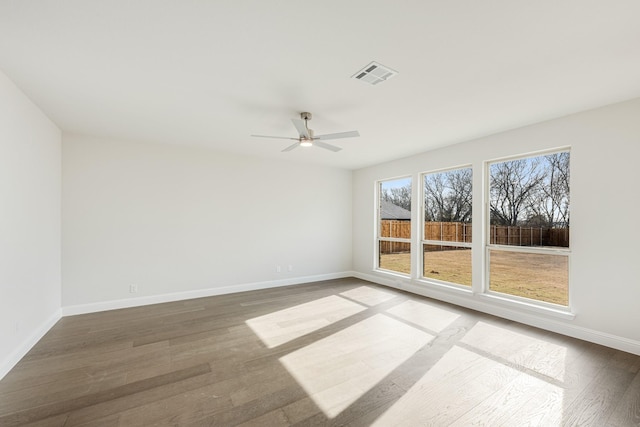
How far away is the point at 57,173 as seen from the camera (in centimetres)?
375

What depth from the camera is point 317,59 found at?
2.16m

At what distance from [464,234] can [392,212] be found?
5.51 ft

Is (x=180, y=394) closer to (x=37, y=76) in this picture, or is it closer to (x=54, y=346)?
(x=54, y=346)

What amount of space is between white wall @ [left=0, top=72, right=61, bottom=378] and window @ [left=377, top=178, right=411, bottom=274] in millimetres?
5446

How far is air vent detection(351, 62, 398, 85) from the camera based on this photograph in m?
2.25

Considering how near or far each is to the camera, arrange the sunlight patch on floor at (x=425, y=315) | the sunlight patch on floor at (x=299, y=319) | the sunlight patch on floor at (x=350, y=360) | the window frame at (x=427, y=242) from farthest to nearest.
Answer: the window frame at (x=427, y=242)
the sunlight patch on floor at (x=425, y=315)
the sunlight patch on floor at (x=299, y=319)
the sunlight patch on floor at (x=350, y=360)

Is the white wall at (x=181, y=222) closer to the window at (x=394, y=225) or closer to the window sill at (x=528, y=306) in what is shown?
the window at (x=394, y=225)

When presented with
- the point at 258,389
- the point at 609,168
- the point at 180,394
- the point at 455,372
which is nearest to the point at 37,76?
the point at 180,394

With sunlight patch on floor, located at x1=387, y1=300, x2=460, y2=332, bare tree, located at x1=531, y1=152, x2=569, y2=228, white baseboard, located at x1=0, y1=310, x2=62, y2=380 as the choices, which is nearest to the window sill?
sunlight patch on floor, located at x1=387, y1=300, x2=460, y2=332

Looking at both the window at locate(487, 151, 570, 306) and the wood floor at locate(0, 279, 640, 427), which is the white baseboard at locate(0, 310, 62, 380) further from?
the window at locate(487, 151, 570, 306)

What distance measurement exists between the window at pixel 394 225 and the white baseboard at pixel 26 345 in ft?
18.0

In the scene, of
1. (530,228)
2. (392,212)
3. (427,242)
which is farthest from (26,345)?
(530,228)

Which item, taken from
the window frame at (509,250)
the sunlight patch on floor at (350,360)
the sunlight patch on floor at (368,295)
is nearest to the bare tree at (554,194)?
the window frame at (509,250)

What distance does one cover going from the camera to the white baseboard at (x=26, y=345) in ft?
7.95
